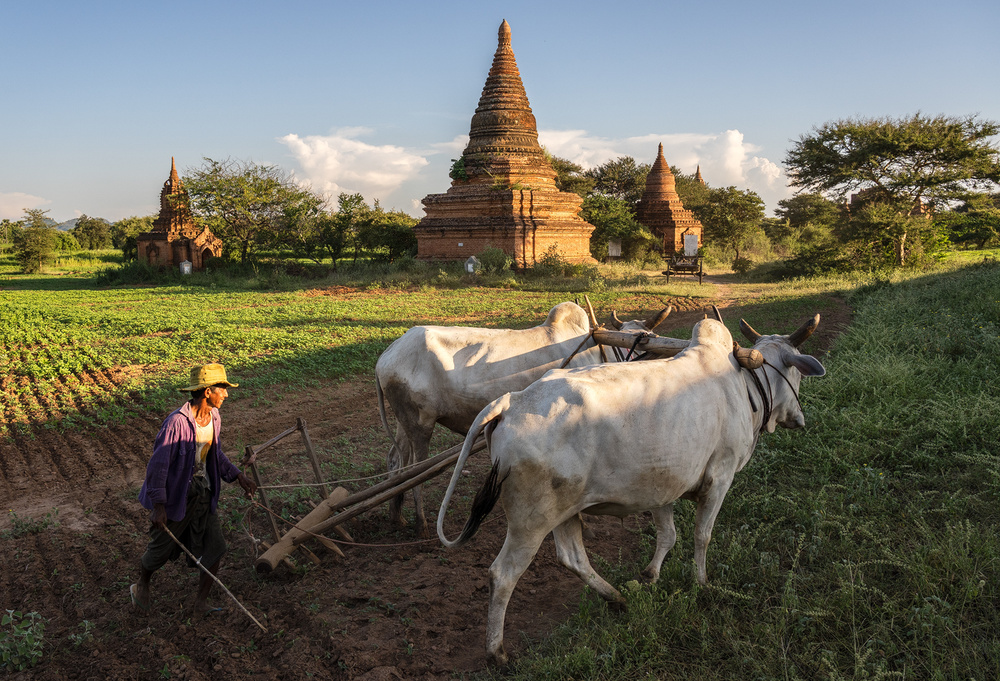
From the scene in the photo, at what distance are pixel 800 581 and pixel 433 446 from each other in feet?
11.5

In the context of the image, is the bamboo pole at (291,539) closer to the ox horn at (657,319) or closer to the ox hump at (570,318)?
the ox hump at (570,318)

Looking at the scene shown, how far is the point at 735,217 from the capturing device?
35.2 meters

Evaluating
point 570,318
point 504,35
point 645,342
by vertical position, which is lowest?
point 645,342

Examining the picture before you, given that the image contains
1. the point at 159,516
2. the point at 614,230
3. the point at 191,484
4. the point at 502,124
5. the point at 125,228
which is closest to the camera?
the point at 159,516

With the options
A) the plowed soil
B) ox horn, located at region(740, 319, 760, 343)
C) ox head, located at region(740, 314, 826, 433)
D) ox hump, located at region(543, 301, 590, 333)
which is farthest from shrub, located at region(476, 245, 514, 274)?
ox head, located at region(740, 314, 826, 433)

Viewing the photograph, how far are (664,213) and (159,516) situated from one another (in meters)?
31.2

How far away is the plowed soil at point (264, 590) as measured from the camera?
10.4 ft

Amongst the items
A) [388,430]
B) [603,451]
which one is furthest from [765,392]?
[388,430]

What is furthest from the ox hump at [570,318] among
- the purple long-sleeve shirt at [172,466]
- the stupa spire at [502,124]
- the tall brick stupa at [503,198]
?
the stupa spire at [502,124]

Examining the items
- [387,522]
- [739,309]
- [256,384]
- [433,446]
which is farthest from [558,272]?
[387,522]

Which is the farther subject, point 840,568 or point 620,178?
point 620,178

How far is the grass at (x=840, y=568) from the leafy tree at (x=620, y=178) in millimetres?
39697

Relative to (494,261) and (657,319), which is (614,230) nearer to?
(494,261)

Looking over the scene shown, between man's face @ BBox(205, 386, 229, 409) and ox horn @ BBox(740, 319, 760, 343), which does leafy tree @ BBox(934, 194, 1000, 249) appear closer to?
ox horn @ BBox(740, 319, 760, 343)
